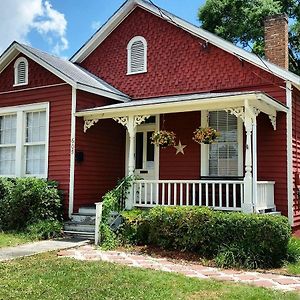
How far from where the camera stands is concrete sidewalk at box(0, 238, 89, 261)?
29.8ft

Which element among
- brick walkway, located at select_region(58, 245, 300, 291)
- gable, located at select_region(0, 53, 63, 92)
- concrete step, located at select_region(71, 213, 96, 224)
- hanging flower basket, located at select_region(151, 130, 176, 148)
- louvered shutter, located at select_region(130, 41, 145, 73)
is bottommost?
brick walkway, located at select_region(58, 245, 300, 291)

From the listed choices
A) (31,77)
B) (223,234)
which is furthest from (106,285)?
(31,77)

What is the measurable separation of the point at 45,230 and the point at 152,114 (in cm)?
417

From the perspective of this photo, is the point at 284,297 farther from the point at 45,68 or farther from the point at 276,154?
the point at 45,68

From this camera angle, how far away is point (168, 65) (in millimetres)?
13906

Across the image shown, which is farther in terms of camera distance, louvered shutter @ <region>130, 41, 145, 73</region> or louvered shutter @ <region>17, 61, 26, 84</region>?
louvered shutter @ <region>130, 41, 145, 73</region>

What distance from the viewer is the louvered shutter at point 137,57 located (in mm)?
14484

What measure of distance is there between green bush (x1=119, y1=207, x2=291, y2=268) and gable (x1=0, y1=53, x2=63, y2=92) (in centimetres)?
561

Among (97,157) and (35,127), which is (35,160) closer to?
(35,127)

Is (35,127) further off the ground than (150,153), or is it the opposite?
(35,127)

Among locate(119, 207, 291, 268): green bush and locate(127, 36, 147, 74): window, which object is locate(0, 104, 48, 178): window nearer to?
locate(127, 36, 147, 74): window

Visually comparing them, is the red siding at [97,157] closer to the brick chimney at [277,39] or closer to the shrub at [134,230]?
the shrub at [134,230]

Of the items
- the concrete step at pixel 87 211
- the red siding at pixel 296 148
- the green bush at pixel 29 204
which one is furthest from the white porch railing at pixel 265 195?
the green bush at pixel 29 204

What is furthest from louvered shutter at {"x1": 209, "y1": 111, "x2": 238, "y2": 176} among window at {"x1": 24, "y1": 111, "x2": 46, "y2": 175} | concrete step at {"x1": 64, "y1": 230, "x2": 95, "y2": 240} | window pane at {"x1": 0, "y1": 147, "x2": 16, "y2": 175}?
window pane at {"x1": 0, "y1": 147, "x2": 16, "y2": 175}
